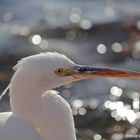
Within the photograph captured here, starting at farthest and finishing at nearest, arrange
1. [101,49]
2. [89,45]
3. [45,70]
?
[89,45], [101,49], [45,70]

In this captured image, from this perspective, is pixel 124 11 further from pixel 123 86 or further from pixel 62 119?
pixel 62 119

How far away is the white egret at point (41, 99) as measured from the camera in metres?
4.82

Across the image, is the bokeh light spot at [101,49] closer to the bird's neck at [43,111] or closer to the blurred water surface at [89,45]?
the blurred water surface at [89,45]

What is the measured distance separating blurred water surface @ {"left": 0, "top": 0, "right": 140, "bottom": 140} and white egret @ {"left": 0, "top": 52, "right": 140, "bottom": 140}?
252cm

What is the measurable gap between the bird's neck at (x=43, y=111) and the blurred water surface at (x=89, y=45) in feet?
8.17

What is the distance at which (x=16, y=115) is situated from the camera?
4.96 meters

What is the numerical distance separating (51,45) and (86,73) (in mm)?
5160

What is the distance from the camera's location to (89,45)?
1028 cm

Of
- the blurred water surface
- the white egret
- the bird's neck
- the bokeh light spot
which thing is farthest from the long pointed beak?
the bokeh light spot

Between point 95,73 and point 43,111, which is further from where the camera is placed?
point 95,73

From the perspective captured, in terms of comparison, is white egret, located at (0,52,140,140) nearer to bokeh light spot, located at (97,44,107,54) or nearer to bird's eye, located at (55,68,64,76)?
bird's eye, located at (55,68,64,76)

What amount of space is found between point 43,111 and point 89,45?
17.7 ft

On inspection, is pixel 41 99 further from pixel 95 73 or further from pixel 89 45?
pixel 89 45

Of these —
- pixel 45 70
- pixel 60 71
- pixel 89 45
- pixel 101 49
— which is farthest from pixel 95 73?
pixel 89 45
